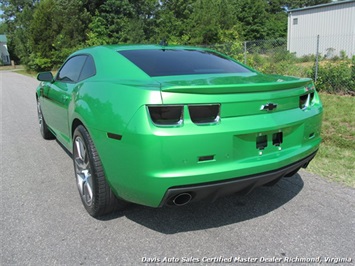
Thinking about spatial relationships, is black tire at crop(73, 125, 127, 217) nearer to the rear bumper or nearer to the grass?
the rear bumper

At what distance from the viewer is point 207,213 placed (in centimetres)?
300

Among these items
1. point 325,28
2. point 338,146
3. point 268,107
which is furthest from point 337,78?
point 325,28

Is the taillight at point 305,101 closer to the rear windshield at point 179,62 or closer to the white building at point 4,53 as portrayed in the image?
the rear windshield at point 179,62

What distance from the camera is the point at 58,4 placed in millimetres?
25594

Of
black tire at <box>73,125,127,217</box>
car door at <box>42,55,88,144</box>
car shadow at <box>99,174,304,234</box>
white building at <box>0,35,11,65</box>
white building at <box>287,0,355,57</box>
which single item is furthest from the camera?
white building at <box>0,35,11,65</box>

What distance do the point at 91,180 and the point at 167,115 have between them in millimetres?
1041

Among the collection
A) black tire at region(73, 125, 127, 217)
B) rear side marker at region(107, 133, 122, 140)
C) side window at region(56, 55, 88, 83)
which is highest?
side window at region(56, 55, 88, 83)

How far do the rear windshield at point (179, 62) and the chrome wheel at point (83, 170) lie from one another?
91 cm

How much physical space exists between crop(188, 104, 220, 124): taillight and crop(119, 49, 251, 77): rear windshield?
67 cm

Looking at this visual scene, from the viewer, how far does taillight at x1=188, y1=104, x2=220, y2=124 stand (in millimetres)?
2271

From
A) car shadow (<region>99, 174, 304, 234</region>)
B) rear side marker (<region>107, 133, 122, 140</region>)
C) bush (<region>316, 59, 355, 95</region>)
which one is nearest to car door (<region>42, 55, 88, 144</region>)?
rear side marker (<region>107, 133, 122, 140</region>)

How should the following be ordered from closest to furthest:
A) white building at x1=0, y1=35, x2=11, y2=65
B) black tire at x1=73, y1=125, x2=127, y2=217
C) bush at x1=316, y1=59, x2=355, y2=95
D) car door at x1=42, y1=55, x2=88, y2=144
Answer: black tire at x1=73, y1=125, x2=127, y2=217 → car door at x1=42, y1=55, x2=88, y2=144 → bush at x1=316, y1=59, x2=355, y2=95 → white building at x1=0, y1=35, x2=11, y2=65

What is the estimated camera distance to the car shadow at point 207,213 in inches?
111

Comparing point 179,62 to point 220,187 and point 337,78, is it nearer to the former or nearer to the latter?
point 220,187
